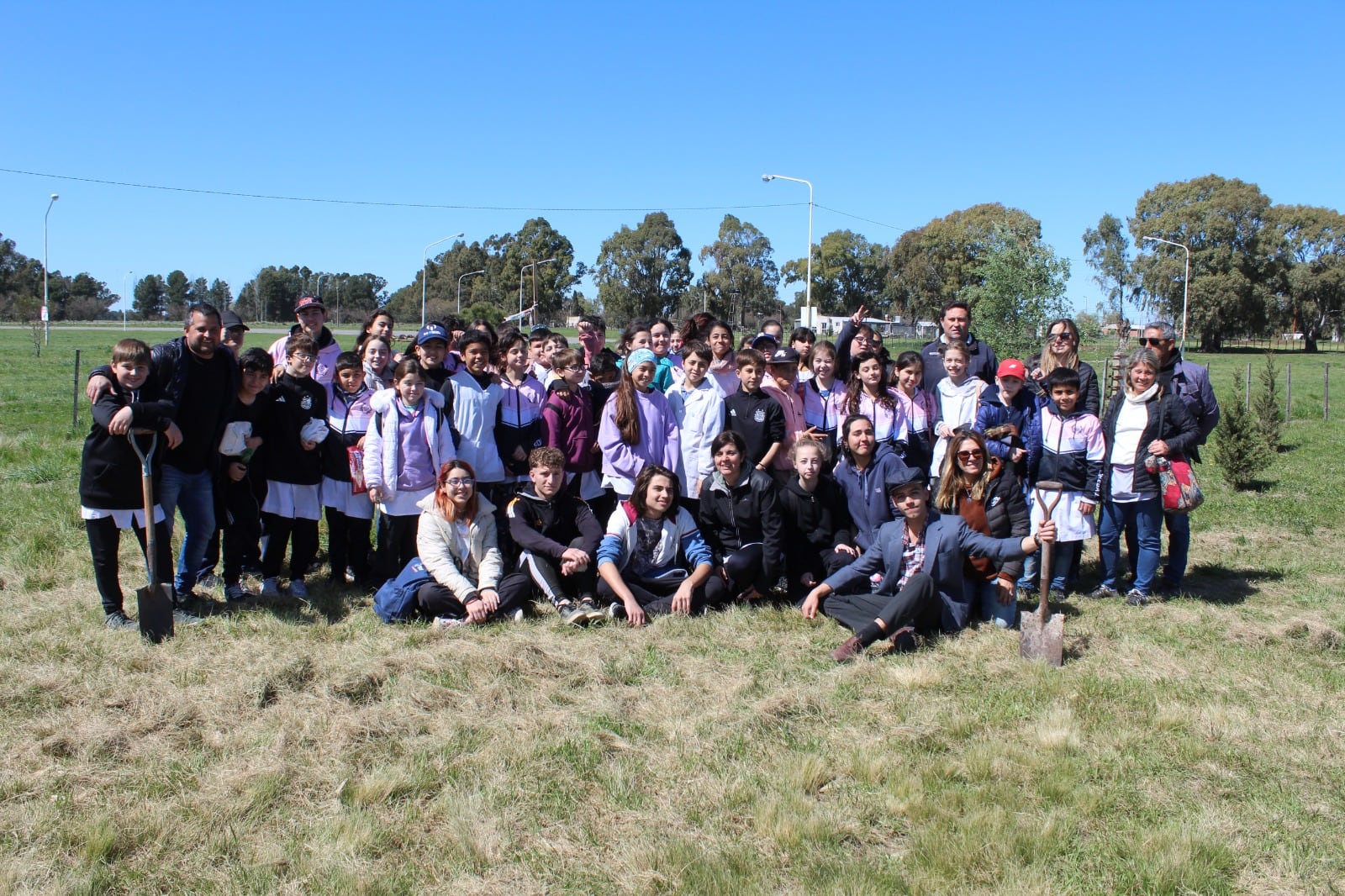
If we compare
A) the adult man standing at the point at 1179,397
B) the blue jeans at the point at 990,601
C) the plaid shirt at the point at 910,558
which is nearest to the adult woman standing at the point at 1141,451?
the adult man standing at the point at 1179,397

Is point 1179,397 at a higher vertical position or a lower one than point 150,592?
higher

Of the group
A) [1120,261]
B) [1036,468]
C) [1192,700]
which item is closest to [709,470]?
[1036,468]

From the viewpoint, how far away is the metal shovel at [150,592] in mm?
5309

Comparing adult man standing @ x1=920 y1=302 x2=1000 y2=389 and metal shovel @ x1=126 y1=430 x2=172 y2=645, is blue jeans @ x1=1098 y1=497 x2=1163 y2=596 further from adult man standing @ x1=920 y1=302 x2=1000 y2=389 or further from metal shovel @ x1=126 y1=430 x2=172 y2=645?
metal shovel @ x1=126 y1=430 x2=172 y2=645

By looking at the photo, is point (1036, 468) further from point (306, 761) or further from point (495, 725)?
point (306, 761)

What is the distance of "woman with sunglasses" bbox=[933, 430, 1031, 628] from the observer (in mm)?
5770

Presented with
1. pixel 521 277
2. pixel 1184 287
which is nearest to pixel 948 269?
pixel 1184 287

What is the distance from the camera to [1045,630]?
5.19 meters

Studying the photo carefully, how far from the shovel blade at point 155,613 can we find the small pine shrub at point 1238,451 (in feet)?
37.1

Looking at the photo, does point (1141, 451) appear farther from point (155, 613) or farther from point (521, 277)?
point (521, 277)

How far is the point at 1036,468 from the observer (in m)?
6.55

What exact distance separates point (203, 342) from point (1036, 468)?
5.66 m

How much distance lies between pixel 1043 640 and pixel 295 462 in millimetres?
4961

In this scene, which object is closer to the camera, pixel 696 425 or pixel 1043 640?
pixel 1043 640
